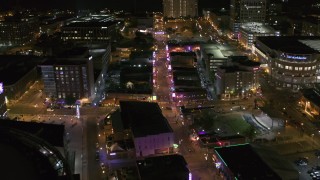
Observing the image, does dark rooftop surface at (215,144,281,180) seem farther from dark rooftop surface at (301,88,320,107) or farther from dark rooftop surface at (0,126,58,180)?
dark rooftop surface at (0,126,58,180)

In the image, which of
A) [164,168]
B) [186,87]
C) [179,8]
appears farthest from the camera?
[179,8]

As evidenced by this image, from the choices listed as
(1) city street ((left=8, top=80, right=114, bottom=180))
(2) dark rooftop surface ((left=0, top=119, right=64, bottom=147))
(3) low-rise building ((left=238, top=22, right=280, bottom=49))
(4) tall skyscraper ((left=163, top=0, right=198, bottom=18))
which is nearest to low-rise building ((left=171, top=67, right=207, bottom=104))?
(1) city street ((left=8, top=80, right=114, bottom=180))

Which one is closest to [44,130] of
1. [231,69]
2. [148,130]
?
[148,130]

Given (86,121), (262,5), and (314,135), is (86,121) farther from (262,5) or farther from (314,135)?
(262,5)

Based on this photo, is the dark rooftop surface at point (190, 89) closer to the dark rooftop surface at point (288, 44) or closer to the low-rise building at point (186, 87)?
the low-rise building at point (186, 87)

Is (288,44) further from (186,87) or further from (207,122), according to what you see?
(207,122)

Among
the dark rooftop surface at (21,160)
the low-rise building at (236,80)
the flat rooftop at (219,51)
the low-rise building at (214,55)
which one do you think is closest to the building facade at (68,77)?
the low-rise building at (236,80)
